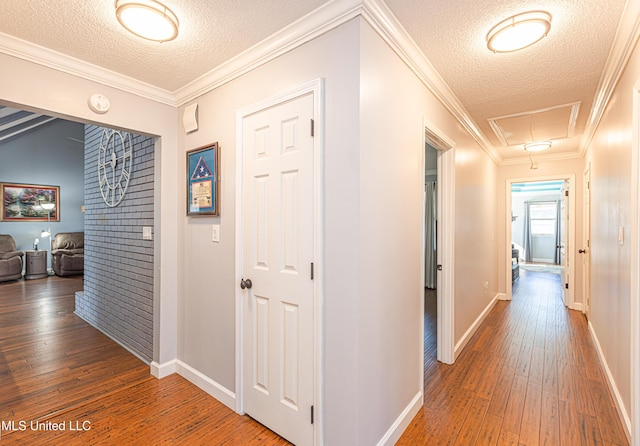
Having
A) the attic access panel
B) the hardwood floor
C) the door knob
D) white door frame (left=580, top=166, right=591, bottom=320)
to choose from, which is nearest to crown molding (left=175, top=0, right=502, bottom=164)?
the attic access panel

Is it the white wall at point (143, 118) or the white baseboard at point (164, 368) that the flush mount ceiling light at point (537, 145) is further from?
the white baseboard at point (164, 368)

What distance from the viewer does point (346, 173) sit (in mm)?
1575

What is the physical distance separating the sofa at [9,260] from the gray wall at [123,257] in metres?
4.18

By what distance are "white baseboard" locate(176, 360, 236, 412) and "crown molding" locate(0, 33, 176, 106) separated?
7.42ft

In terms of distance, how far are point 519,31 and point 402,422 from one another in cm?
241

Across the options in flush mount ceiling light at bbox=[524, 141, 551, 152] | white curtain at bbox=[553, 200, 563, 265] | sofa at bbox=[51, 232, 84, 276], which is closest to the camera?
flush mount ceiling light at bbox=[524, 141, 551, 152]

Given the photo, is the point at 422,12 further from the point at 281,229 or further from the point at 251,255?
the point at 251,255

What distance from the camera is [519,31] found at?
1708 mm

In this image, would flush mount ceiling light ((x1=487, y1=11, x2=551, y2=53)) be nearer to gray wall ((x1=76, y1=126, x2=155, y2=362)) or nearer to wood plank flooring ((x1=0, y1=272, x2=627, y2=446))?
wood plank flooring ((x1=0, y1=272, x2=627, y2=446))

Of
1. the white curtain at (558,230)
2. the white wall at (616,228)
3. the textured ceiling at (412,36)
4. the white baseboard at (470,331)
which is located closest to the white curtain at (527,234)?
the white curtain at (558,230)

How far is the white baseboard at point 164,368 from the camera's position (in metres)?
2.59

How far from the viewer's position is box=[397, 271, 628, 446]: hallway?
1929mm

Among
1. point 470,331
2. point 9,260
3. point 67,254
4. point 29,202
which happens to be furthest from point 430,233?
point 29,202

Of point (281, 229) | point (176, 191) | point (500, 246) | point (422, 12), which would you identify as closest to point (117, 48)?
point (176, 191)
